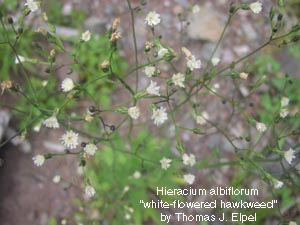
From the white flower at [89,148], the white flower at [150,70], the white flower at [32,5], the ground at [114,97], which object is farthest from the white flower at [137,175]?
the white flower at [32,5]

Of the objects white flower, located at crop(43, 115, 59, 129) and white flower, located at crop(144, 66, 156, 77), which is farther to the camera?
white flower, located at crop(144, 66, 156, 77)

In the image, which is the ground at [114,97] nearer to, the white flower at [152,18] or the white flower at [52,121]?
the white flower at [152,18]

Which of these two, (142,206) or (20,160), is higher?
(20,160)

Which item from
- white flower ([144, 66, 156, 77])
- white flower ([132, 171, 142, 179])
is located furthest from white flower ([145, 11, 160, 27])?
white flower ([132, 171, 142, 179])

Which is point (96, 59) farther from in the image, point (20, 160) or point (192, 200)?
point (192, 200)

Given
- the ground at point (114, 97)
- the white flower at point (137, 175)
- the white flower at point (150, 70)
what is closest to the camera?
the white flower at point (150, 70)

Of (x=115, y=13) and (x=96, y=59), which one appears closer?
(x=96, y=59)

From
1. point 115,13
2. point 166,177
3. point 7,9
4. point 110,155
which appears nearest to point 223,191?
point 166,177

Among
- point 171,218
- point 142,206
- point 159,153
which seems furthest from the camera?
point 171,218

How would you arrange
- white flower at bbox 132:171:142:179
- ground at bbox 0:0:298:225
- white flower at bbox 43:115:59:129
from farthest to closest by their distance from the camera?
ground at bbox 0:0:298:225
white flower at bbox 132:171:142:179
white flower at bbox 43:115:59:129

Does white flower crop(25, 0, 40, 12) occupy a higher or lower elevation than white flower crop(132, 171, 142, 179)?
higher

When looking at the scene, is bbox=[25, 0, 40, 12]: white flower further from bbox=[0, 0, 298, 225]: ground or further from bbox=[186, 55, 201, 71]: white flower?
bbox=[0, 0, 298, 225]: ground
